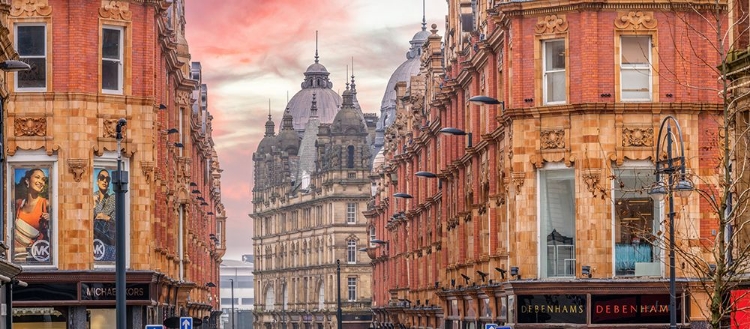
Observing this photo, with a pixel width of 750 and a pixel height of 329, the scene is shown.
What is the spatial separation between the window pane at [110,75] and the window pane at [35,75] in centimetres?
190

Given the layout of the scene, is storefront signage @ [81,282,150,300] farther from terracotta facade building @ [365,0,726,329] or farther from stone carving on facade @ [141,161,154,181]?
terracotta facade building @ [365,0,726,329]

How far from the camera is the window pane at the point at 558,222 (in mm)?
50406

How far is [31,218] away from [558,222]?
52.2 ft

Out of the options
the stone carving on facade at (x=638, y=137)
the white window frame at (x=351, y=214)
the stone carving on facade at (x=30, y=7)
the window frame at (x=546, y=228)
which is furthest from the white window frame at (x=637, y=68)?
the white window frame at (x=351, y=214)

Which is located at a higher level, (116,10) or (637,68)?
(116,10)

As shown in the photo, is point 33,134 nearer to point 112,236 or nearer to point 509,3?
point 112,236

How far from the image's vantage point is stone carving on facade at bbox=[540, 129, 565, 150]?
50.6 meters

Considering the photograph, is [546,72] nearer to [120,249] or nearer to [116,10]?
[116,10]

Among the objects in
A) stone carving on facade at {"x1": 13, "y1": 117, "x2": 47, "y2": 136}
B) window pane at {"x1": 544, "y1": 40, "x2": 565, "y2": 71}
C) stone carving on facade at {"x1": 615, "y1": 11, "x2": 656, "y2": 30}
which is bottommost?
stone carving on facade at {"x1": 13, "y1": 117, "x2": 47, "y2": 136}

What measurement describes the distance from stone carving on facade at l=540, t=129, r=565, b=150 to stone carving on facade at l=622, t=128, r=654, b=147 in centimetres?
188

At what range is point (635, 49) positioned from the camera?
5047 cm

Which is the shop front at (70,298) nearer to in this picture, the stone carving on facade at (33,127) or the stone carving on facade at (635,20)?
the stone carving on facade at (33,127)

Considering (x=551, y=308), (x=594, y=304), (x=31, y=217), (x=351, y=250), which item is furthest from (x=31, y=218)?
(x=351, y=250)

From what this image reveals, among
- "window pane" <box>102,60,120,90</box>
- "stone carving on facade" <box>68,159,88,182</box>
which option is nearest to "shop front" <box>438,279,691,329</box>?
"stone carving on facade" <box>68,159,88,182</box>
